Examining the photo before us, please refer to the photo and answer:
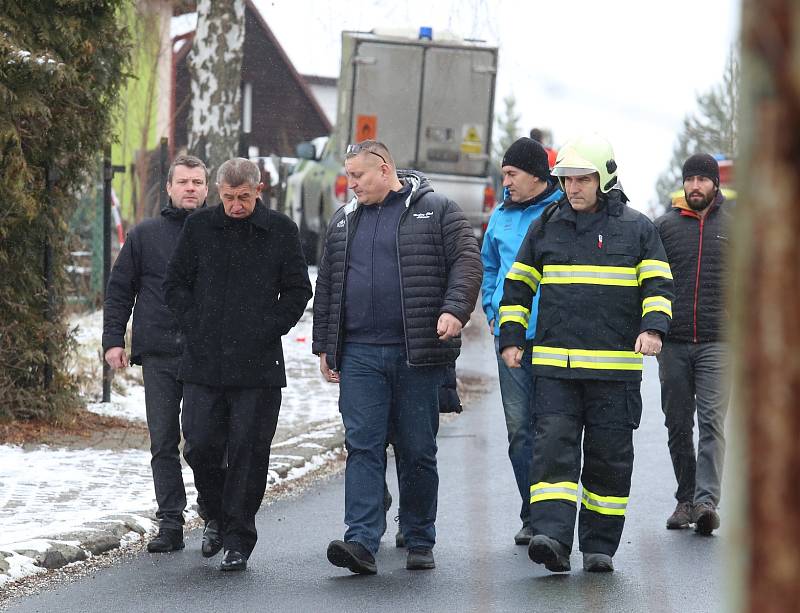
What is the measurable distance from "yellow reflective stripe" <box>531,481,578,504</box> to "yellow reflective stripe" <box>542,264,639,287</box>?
0.90 meters

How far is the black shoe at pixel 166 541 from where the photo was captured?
6812mm

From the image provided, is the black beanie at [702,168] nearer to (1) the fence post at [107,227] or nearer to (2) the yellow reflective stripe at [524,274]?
(2) the yellow reflective stripe at [524,274]

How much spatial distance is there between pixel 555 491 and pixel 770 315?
5462 millimetres

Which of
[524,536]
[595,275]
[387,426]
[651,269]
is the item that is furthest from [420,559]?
[651,269]

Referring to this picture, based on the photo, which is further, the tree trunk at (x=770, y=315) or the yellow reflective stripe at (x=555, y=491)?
the yellow reflective stripe at (x=555, y=491)

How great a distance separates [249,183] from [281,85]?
48801 millimetres

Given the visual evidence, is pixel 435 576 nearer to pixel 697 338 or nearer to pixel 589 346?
pixel 589 346

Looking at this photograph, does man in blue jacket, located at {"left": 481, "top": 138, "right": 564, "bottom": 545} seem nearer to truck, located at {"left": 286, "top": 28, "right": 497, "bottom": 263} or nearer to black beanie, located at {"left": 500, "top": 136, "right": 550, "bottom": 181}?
black beanie, located at {"left": 500, "top": 136, "right": 550, "bottom": 181}

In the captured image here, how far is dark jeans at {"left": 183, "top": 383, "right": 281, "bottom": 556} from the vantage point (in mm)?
6535

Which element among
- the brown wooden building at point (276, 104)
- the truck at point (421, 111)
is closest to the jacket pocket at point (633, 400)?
the truck at point (421, 111)

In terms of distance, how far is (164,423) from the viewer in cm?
711

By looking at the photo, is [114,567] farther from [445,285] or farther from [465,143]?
[465,143]

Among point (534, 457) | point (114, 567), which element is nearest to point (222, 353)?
point (114, 567)

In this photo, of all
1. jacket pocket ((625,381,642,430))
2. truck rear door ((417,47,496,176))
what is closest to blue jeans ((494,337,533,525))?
jacket pocket ((625,381,642,430))
